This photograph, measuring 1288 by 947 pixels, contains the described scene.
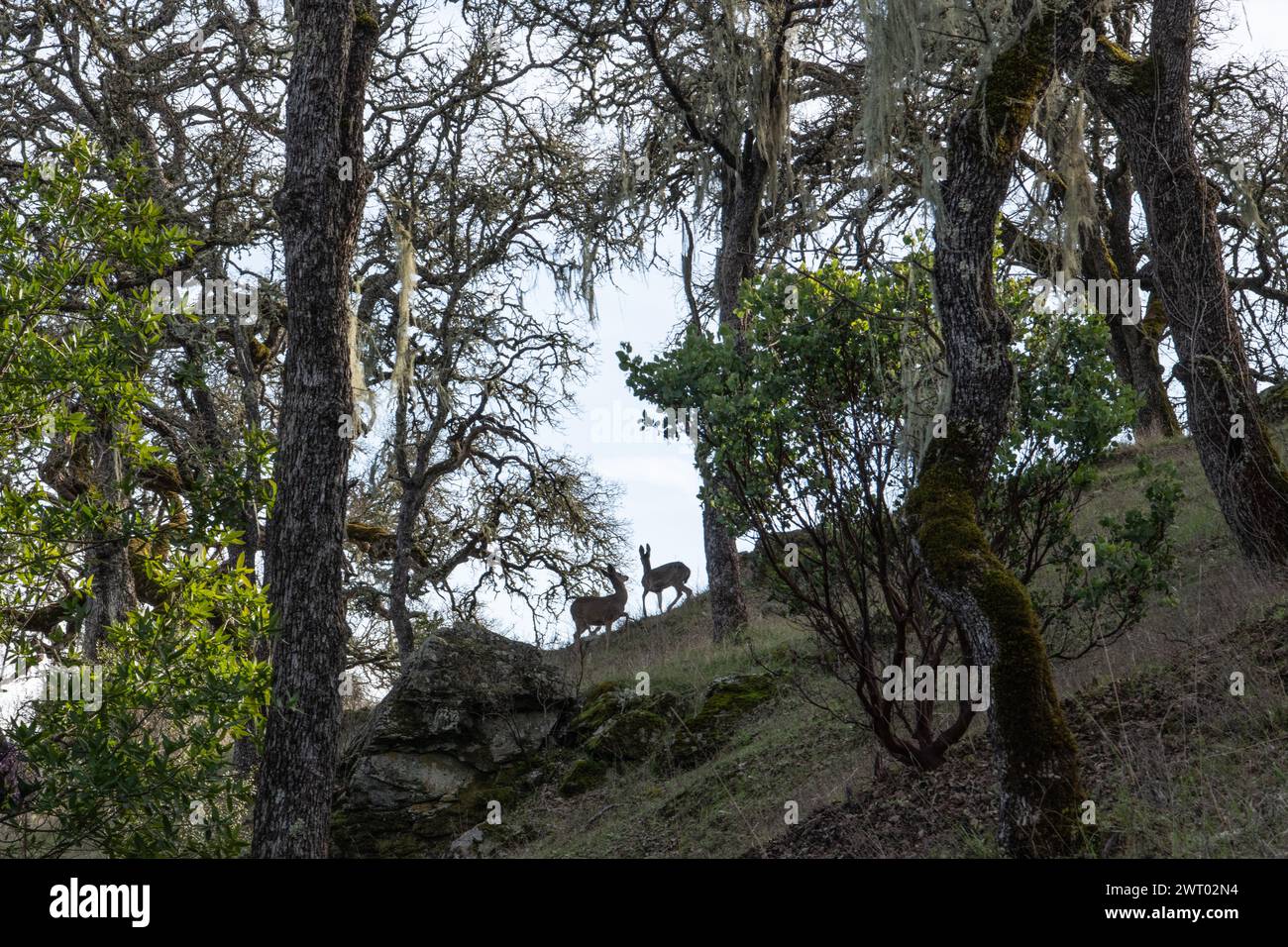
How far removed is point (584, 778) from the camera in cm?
1285

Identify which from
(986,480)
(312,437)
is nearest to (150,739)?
(312,437)

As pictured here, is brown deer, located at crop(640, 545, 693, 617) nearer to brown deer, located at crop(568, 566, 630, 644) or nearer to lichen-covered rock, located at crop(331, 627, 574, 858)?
brown deer, located at crop(568, 566, 630, 644)

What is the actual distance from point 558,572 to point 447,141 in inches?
288

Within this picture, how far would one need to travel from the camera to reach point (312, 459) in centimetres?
827

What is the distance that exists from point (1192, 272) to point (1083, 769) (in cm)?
556

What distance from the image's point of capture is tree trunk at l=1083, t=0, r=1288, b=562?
10023 millimetres

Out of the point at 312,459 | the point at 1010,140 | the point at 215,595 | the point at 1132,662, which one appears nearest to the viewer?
the point at 215,595

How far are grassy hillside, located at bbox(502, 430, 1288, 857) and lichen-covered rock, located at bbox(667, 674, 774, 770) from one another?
168 mm

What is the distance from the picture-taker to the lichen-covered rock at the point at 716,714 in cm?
1225

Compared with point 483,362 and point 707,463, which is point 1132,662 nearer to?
point 707,463

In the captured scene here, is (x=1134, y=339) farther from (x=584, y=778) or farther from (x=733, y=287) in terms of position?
(x=584, y=778)

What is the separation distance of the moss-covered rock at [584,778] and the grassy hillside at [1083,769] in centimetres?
13

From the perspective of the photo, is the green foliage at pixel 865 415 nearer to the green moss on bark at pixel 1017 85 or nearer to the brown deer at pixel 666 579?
the green moss on bark at pixel 1017 85
